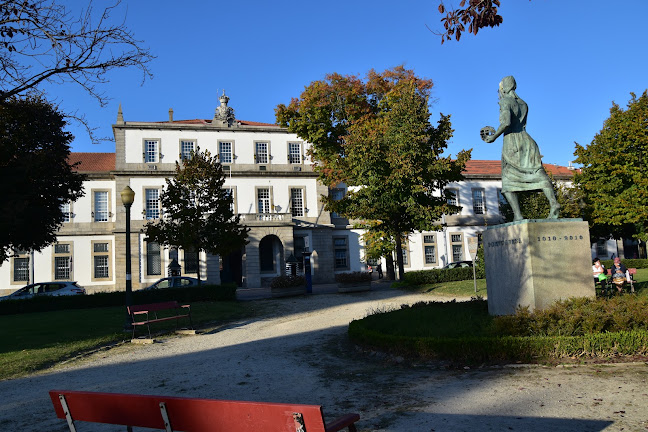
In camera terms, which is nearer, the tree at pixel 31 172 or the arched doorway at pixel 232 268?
the tree at pixel 31 172

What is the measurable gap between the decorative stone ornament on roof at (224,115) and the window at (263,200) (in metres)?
5.46

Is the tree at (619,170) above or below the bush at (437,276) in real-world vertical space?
above

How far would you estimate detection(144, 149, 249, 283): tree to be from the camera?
73.0ft

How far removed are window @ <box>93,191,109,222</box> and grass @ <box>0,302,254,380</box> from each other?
16.4m

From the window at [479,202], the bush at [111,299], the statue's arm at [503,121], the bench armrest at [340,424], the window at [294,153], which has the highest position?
the window at [294,153]

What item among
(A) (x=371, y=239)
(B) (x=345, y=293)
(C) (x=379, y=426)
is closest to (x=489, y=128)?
(C) (x=379, y=426)

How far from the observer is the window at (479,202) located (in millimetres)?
42562

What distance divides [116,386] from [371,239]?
24.2m

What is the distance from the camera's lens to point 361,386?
6.38 meters

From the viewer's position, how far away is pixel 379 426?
4.70m

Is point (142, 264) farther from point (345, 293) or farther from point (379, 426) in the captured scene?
point (379, 426)

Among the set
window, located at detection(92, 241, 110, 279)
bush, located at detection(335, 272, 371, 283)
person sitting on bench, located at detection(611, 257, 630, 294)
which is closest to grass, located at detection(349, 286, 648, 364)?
person sitting on bench, located at detection(611, 257, 630, 294)

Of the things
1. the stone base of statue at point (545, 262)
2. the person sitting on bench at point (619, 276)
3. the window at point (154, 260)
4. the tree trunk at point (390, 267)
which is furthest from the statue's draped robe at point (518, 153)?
the window at point (154, 260)

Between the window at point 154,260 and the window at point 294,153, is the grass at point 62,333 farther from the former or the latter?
the window at point 294,153
